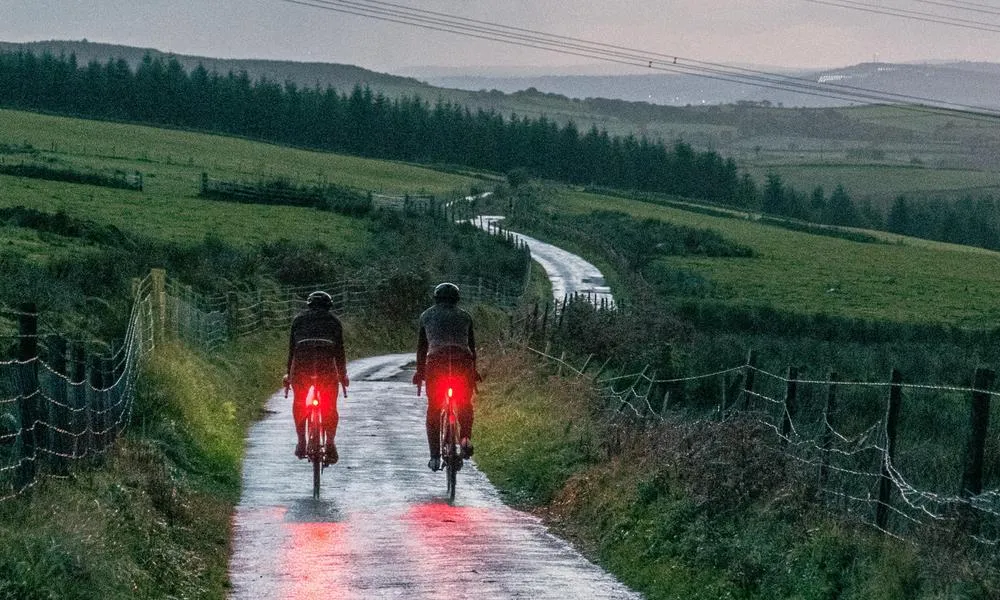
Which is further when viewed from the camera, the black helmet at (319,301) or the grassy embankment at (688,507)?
the black helmet at (319,301)

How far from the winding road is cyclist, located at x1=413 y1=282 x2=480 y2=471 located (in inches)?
40.2

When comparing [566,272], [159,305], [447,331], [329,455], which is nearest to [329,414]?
[329,455]

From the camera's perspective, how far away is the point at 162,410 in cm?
1769

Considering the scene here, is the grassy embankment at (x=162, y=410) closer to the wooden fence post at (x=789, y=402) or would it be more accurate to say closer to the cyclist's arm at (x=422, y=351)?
the cyclist's arm at (x=422, y=351)

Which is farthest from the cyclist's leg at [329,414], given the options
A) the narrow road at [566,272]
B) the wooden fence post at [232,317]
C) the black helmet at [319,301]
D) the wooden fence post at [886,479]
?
the narrow road at [566,272]

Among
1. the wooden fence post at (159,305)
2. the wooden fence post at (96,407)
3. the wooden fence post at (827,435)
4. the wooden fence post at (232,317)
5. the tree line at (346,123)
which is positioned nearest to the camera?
the wooden fence post at (827,435)

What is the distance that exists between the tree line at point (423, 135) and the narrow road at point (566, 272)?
69.6 m

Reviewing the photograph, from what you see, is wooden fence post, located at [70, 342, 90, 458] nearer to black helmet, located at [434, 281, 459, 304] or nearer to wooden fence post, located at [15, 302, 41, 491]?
wooden fence post, located at [15, 302, 41, 491]

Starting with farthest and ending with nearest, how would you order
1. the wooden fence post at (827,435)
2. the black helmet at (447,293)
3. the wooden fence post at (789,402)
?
the black helmet at (447,293), the wooden fence post at (789,402), the wooden fence post at (827,435)

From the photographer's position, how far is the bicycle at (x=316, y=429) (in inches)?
616

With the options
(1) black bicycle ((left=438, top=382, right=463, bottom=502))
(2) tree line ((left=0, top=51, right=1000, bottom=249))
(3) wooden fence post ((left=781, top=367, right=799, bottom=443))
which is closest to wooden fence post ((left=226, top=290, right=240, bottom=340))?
(1) black bicycle ((left=438, top=382, right=463, bottom=502))

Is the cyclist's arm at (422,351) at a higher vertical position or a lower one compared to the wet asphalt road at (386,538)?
higher

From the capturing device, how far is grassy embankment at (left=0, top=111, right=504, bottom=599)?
9289 millimetres

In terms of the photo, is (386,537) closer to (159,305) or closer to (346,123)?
(159,305)
